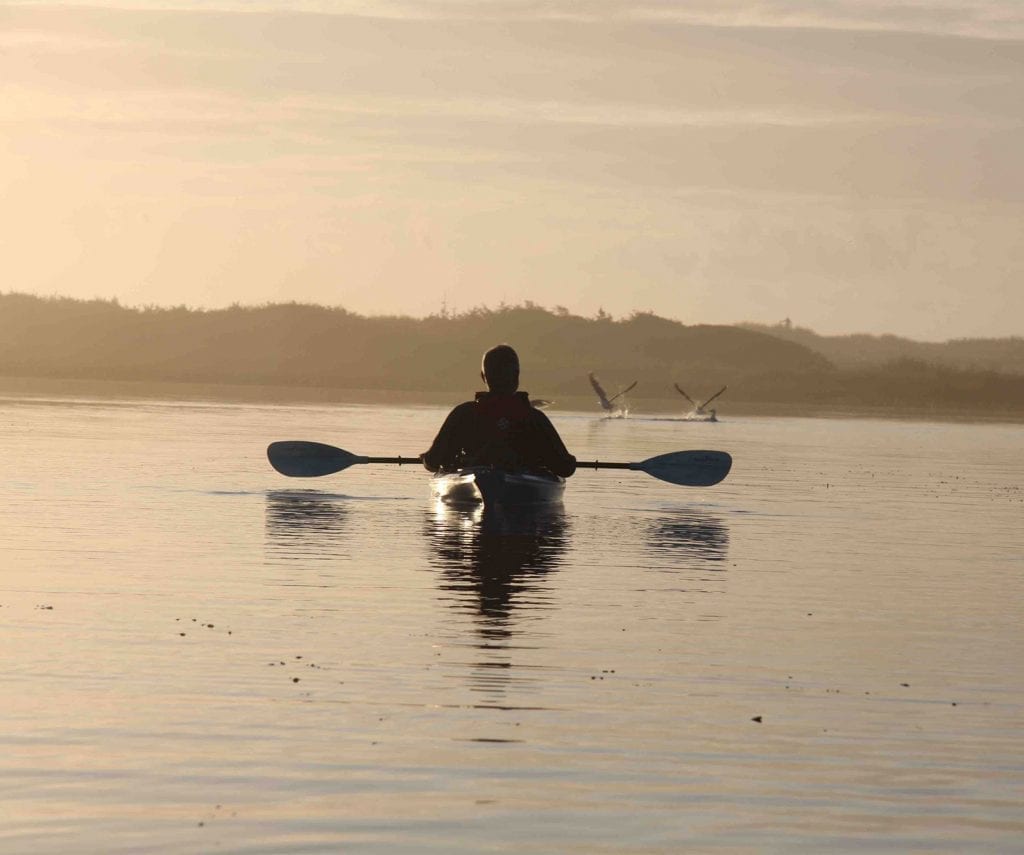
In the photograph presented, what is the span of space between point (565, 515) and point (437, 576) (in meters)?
11.7

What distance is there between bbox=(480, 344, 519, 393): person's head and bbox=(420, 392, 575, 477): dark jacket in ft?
0.51

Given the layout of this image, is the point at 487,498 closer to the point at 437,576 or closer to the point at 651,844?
the point at 437,576

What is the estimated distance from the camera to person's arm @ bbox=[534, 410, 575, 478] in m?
31.4

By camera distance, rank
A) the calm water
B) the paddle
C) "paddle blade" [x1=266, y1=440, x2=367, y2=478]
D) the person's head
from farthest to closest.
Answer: "paddle blade" [x1=266, y1=440, x2=367, y2=478]
the paddle
the person's head
the calm water

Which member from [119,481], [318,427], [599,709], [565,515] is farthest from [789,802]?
[318,427]

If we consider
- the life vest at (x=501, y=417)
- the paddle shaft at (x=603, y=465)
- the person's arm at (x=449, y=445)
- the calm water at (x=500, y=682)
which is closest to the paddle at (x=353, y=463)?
the paddle shaft at (x=603, y=465)

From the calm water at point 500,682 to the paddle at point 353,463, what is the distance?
13.5 ft

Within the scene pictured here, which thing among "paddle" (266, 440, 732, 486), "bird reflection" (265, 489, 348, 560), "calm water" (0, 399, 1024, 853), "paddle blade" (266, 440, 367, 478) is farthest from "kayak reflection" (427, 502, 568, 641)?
"paddle blade" (266, 440, 367, 478)

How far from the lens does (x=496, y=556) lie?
26766 mm

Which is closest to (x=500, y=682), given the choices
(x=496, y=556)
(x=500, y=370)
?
(x=496, y=556)

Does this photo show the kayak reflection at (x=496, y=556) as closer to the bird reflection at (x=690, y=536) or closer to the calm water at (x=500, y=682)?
the calm water at (x=500, y=682)

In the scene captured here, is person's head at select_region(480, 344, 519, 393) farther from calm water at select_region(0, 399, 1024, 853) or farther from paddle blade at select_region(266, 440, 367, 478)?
paddle blade at select_region(266, 440, 367, 478)

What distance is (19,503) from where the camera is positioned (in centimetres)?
3412

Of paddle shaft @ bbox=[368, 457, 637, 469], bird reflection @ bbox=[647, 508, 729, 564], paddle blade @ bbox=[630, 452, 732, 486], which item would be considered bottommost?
bird reflection @ bbox=[647, 508, 729, 564]
